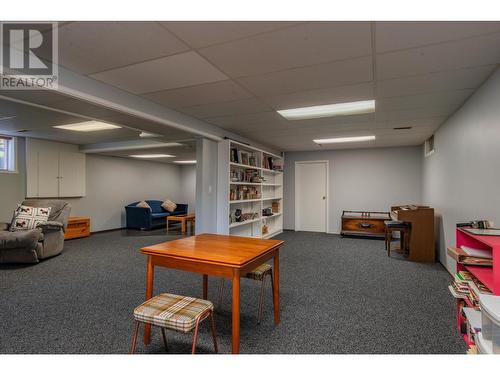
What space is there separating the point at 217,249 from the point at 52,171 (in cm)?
606

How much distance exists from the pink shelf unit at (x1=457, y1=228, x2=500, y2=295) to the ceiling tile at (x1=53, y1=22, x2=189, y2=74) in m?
2.45

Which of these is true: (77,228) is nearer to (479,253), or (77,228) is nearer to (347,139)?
(347,139)

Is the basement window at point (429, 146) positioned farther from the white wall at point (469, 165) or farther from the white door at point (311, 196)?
the white door at point (311, 196)

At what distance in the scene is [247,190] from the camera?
588cm

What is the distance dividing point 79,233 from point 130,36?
5.95 metres

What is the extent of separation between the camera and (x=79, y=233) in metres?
6.47

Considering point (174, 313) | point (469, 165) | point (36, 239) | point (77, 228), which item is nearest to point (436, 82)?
point (469, 165)

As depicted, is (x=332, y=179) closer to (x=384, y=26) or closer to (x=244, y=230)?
(x=244, y=230)

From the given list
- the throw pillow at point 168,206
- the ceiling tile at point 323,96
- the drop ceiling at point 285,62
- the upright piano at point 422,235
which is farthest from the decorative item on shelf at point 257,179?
the throw pillow at point 168,206

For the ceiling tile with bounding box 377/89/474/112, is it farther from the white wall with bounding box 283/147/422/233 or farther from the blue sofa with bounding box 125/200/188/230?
the blue sofa with bounding box 125/200/188/230

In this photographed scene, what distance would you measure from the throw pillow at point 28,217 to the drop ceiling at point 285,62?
102 inches

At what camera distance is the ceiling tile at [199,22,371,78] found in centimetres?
182

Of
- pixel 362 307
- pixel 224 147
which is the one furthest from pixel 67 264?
pixel 362 307

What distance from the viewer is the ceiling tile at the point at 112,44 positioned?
181cm
